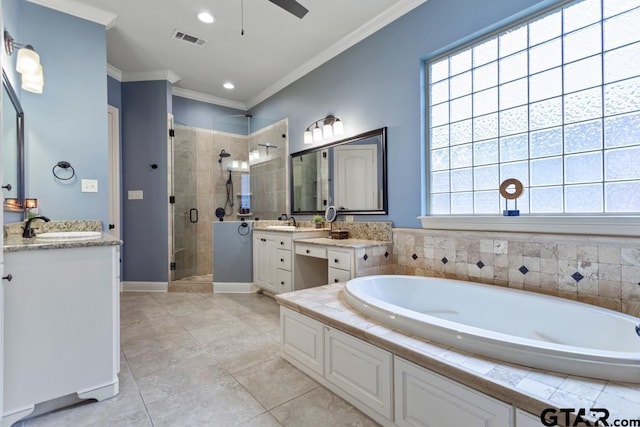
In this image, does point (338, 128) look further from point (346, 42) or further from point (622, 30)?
point (622, 30)

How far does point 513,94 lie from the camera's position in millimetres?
2131

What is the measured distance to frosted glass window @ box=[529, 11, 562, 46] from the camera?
1920mm

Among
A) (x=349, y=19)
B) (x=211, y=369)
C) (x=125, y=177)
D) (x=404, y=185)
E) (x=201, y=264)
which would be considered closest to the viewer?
(x=211, y=369)

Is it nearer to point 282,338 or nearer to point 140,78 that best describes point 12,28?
point 140,78

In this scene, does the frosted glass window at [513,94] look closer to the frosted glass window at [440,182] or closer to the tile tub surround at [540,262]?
the frosted glass window at [440,182]

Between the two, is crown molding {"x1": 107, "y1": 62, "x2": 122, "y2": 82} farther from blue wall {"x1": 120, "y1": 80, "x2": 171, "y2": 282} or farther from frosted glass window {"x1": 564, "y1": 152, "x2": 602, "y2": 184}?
frosted glass window {"x1": 564, "y1": 152, "x2": 602, "y2": 184}

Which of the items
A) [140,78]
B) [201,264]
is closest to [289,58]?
[140,78]

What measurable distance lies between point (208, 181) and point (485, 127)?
12.4 ft

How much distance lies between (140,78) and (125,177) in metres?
1.37

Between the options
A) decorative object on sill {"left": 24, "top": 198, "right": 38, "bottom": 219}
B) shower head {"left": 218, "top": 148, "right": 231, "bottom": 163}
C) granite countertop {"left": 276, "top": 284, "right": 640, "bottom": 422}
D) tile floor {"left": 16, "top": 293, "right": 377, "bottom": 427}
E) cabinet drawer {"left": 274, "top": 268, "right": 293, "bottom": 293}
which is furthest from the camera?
shower head {"left": 218, "top": 148, "right": 231, "bottom": 163}

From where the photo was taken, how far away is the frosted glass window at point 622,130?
5.42ft

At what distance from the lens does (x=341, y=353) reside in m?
1.63

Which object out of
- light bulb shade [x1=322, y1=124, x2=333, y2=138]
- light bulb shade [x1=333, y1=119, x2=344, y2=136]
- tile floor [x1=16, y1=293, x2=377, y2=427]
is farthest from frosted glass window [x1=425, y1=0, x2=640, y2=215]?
tile floor [x1=16, y1=293, x2=377, y2=427]

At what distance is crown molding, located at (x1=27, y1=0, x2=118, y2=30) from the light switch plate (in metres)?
1.51
